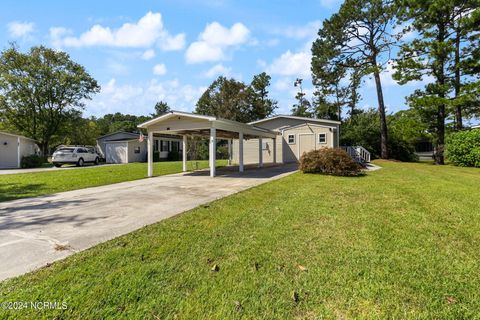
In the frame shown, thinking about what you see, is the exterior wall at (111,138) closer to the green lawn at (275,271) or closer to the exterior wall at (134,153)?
the exterior wall at (134,153)

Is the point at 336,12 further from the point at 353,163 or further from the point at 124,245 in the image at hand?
the point at 124,245

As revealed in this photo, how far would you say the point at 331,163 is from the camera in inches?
438

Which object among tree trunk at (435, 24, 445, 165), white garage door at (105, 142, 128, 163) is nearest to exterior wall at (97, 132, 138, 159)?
white garage door at (105, 142, 128, 163)

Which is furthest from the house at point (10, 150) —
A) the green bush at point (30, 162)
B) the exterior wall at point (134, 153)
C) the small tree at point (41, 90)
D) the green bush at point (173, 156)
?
the green bush at point (173, 156)

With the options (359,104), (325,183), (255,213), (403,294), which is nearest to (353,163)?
(325,183)

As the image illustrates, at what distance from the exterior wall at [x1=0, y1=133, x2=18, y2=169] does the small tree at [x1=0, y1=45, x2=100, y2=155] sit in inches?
374

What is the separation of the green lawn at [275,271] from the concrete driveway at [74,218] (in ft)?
1.40

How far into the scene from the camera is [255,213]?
530 centimetres

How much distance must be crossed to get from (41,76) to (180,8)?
91.4 ft

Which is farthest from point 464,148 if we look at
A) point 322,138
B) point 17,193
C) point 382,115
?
point 17,193

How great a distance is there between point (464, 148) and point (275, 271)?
65.1ft

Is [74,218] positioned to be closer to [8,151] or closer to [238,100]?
[8,151]

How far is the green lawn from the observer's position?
229cm

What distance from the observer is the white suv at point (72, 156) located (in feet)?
68.5
